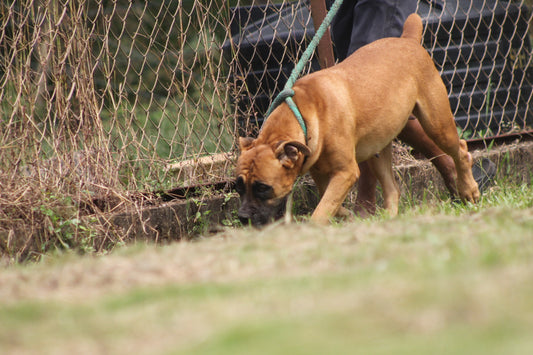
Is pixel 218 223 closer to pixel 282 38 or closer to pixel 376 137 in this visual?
pixel 376 137

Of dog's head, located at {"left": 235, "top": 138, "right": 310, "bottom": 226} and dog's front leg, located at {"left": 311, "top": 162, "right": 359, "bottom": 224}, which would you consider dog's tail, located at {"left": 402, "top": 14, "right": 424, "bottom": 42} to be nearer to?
dog's front leg, located at {"left": 311, "top": 162, "right": 359, "bottom": 224}

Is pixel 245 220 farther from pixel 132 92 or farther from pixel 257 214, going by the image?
pixel 132 92

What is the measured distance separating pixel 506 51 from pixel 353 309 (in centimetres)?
488

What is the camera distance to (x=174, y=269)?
2.49m

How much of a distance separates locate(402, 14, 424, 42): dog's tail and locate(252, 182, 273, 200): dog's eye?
5.19ft

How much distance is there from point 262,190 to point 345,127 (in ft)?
2.08

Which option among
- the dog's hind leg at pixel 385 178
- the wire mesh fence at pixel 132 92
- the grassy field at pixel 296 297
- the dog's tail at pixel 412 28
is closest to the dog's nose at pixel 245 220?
the wire mesh fence at pixel 132 92

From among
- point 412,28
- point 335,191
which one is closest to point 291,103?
point 335,191

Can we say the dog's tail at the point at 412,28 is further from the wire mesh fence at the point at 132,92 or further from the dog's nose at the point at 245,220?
the dog's nose at the point at 245,220

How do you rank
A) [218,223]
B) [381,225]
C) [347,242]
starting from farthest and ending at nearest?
[218,223] < [381,225] < [347,242]

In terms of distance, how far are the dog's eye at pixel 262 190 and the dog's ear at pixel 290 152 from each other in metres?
0.16

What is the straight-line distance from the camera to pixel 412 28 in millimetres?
4809

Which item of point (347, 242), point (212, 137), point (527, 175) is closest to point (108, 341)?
point (347, 242)

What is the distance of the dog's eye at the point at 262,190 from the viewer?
401 centimetres
